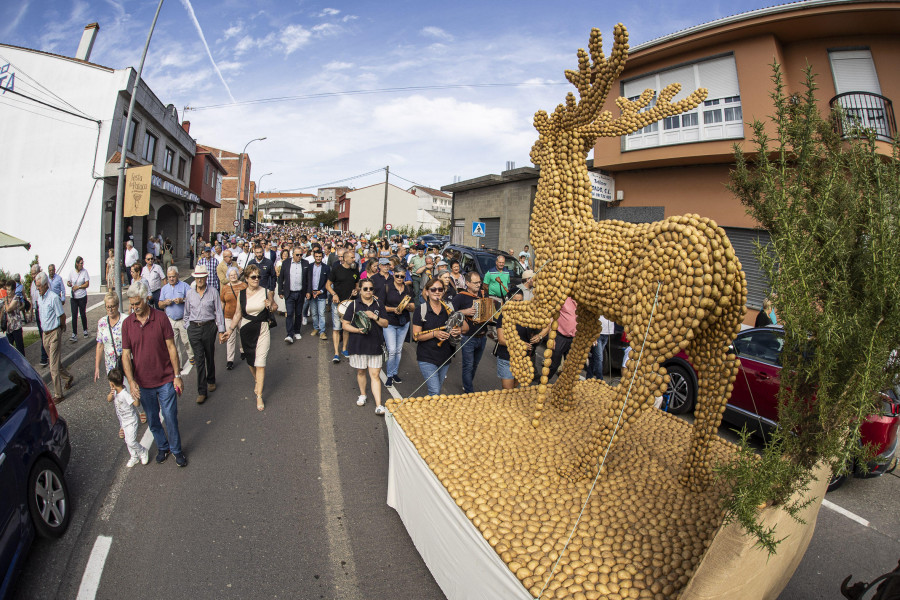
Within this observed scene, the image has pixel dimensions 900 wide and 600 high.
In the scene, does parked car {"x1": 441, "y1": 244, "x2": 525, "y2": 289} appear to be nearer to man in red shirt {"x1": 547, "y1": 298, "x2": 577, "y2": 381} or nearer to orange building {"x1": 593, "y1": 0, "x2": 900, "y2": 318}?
orange building {"x1": 593, "y1": 0, "x2": 900, "y2": 318}

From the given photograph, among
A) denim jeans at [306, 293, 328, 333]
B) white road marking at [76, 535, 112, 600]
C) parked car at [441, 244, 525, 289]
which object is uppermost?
parked car at [441, 244, 525, 289]

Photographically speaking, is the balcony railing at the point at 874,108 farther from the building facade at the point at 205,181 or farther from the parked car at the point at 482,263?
the building facade at the point at 205,181

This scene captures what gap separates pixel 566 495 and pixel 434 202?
7895 centimetres

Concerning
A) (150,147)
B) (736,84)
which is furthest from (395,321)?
(150,147)

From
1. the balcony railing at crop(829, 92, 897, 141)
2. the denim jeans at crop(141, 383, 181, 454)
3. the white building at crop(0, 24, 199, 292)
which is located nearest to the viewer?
the denim jeans at crop(141, 383, 181, 454)

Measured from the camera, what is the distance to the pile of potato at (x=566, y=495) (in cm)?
291

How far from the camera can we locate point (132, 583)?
335 centimetres

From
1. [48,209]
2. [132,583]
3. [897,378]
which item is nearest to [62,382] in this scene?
[132,583]

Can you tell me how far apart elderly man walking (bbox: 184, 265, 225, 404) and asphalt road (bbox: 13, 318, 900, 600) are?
545mm

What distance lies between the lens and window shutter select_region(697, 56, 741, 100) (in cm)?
1253

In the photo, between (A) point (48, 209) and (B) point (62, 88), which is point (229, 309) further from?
(B) point (62, 88)

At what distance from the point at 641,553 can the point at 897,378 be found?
1826 millimetres

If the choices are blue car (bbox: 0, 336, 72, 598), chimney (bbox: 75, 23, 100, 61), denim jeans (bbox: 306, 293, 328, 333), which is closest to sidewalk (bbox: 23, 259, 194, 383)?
blue car (bbox: 0, 336, 72, 598)

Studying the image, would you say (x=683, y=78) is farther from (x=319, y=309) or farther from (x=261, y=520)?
(x=261, y=520)
